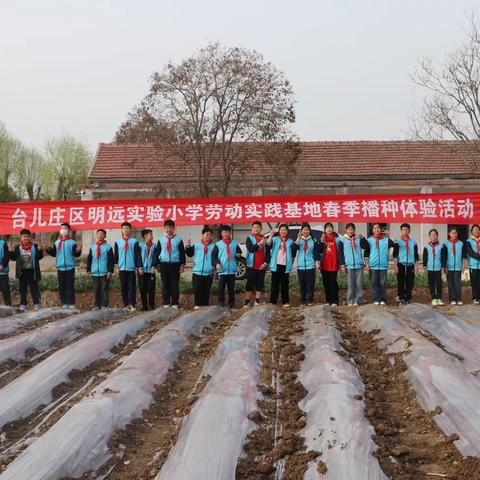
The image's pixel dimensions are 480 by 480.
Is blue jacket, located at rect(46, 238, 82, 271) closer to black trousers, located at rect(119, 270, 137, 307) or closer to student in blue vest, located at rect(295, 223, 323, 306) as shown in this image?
black trousers, located at rect(119, 270, 137, 307)

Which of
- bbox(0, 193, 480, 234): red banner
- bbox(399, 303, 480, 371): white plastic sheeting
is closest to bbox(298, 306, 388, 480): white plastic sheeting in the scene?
bbox(399, 303, 480, 371): white plastic sheeting

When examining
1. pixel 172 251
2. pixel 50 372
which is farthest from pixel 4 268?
pixel 50 372

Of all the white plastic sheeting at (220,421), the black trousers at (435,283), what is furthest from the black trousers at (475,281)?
the white plastic sheeting at (220,421)

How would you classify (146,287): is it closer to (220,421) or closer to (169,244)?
(169,244)

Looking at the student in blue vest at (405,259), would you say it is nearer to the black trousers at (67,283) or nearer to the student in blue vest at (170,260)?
the student in blue vest at (170,260)

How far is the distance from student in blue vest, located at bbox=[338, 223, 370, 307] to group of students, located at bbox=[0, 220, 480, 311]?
1cm

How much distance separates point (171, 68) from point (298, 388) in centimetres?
1380

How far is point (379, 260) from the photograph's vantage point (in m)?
9.02

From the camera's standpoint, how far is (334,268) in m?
8.98

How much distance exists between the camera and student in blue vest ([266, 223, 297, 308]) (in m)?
8.82

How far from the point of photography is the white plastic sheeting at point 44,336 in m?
5.41

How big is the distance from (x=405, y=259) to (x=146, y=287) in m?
4.07

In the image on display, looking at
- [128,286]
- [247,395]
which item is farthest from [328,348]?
[128,286]

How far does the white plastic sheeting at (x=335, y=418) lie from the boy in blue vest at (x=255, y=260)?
3943mm
